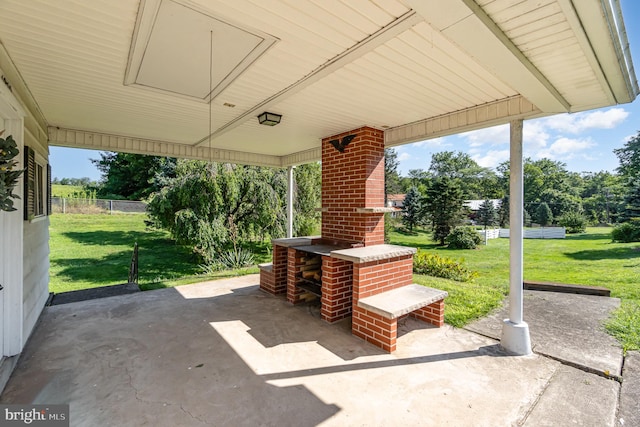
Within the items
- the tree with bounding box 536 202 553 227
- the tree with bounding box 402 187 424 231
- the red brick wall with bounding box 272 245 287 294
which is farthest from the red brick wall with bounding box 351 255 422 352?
the tree with bounding box 536 202 553 227

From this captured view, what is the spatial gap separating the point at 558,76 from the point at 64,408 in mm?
4491

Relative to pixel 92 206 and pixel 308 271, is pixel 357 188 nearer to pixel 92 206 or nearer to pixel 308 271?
pixel 308 271

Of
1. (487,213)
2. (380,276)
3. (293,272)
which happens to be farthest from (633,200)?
(293,272)

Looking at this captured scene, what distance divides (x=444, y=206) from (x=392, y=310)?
12.8 meters

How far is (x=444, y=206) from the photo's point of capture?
14.4 m

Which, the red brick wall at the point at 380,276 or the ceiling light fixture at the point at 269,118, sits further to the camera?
the ceiling light fixture at the point at 269,118

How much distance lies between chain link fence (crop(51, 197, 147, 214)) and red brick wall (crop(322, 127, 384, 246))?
1754 cm

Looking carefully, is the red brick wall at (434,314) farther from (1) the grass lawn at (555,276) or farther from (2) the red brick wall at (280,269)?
(2) the red brick wall at (280,269)

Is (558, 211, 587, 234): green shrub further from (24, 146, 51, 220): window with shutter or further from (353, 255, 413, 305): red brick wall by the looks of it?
(24, 146, 51, 220): window with shutter

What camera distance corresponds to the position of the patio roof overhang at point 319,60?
162 centimetres

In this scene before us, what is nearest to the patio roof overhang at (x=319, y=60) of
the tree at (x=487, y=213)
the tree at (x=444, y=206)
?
the tree at (x=444, y=206)

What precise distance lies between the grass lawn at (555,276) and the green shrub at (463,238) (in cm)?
50

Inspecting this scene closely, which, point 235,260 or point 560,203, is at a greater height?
point 560,203

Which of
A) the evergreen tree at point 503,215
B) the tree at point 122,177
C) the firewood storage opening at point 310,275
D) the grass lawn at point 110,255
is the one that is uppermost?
the tree at point 122,177
